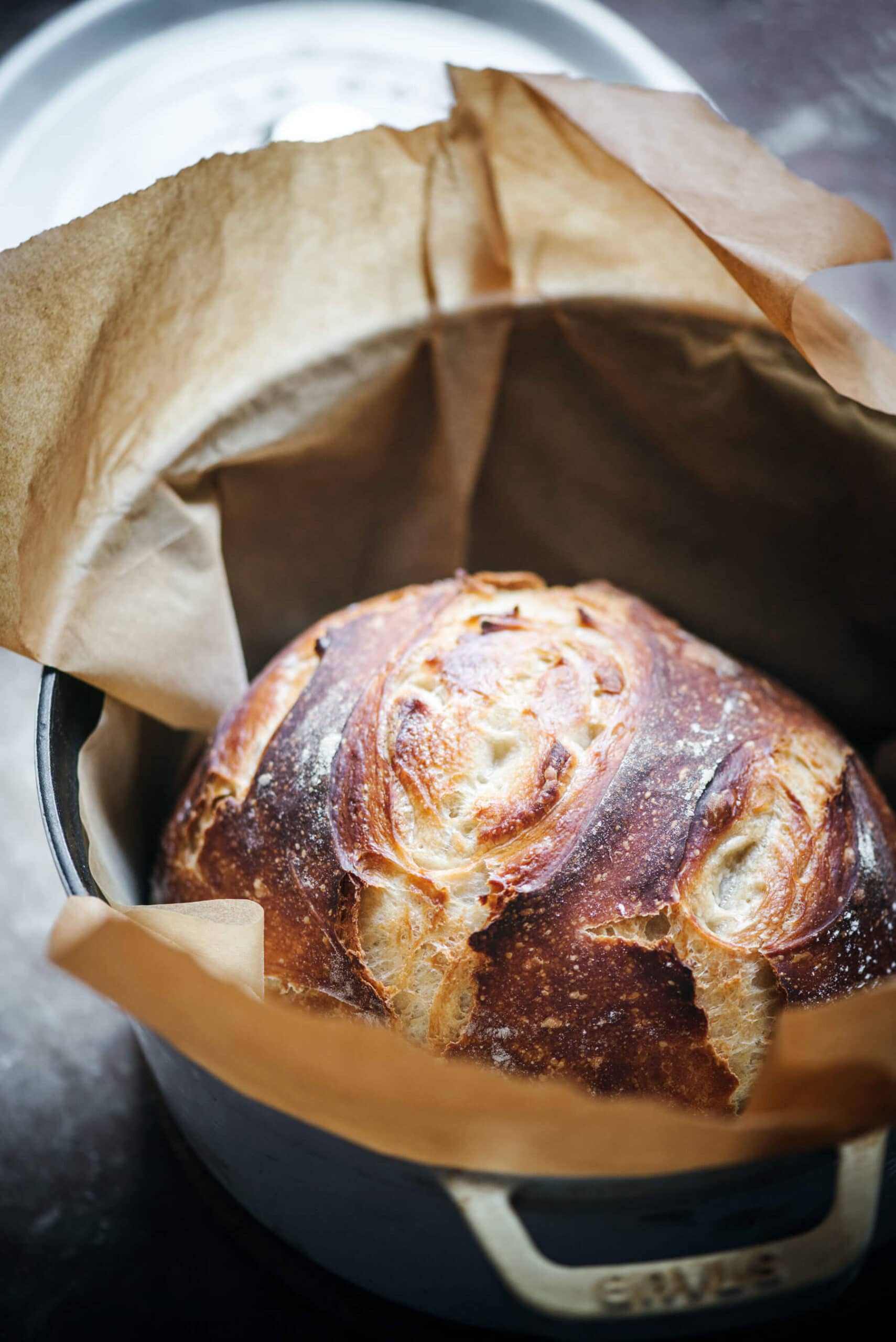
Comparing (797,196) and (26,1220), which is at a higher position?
(797,196)

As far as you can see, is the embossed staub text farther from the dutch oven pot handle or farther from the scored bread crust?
the scored bread crust

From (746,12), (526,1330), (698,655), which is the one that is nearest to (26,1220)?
(526,1330)

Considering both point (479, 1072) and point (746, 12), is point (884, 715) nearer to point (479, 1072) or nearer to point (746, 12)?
point (479, 1072)

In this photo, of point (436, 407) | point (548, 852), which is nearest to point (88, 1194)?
point (548, 852)

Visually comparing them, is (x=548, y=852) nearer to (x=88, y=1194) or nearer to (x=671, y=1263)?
(x=671, y=1263)

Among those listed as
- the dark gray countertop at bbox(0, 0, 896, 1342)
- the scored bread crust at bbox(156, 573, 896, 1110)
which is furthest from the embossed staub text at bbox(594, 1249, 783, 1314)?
the dark gray countertop at bbox(0, 0, 896, 1342)

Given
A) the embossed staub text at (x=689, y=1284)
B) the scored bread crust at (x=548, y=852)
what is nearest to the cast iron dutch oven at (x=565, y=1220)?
the embossed staub text at (x=689, y=1284)

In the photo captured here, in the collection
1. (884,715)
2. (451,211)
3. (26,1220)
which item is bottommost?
(884,715)
